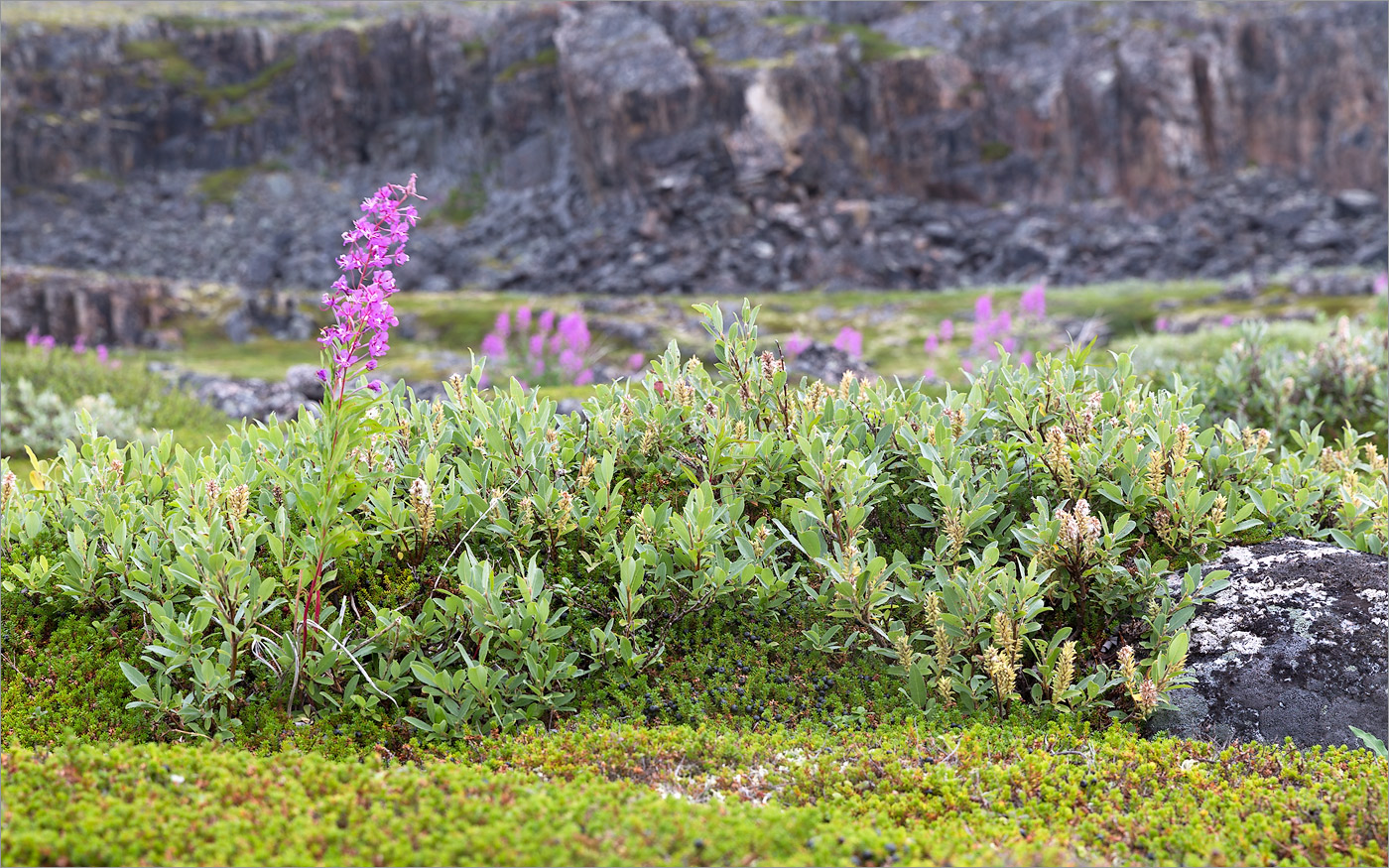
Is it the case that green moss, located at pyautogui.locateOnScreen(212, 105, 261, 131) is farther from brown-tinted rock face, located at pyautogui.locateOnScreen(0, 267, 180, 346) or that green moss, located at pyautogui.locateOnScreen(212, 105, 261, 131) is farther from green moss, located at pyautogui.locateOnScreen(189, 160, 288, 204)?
brown-tinted rock face, located at pyautogui.locateOnScreen(0, 267, 180, 346)

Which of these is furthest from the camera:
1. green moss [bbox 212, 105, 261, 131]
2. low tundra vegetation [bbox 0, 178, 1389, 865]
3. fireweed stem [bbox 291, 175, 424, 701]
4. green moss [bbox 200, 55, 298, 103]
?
green moss [bbox 200, 55, 298, 103]

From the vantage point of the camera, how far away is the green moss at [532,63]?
11319 centimetres

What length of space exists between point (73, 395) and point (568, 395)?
872 cm

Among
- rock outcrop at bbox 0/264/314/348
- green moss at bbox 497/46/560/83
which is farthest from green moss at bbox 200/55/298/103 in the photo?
rock outcrop at bbox 0/264/314/348

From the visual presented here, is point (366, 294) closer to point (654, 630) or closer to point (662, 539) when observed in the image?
point (662, 539)

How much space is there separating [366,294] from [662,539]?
1.73 metres

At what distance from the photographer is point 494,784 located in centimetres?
296

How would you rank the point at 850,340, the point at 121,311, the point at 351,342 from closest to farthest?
the point at 351,342
the point at 850,340
the point at 121,311

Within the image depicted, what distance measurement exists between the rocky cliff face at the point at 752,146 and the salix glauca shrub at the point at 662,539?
6686 cm

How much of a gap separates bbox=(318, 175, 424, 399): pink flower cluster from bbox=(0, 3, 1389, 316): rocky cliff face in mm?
68236

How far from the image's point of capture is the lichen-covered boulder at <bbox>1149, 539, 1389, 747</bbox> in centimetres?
391

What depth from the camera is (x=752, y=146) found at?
286 ft

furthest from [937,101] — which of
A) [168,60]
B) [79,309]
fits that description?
[168,60]

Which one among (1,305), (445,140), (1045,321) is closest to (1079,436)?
(1045,321)
